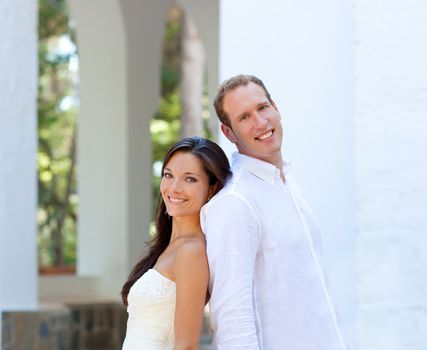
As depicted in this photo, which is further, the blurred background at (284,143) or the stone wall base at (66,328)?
the stone wall base at (66,328)

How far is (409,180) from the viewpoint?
388 centimetres

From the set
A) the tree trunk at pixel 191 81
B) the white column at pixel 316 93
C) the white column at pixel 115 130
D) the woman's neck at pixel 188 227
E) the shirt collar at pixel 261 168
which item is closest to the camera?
the shirt collar at pixel 261 168

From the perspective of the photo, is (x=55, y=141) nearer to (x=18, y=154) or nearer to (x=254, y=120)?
(x=18, y=154)

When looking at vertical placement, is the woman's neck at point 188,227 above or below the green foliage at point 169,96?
below

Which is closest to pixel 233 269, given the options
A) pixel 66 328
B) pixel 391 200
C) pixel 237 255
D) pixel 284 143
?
pixel 237 255

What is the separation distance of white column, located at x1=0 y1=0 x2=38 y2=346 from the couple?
2863 millimetres

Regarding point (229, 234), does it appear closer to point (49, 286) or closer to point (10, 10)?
point (10, 10)

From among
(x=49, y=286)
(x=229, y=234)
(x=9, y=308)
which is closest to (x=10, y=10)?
(x=9, y=308)

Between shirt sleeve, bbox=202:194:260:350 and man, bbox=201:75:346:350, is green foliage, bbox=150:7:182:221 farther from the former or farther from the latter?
shirt sleeve, bbox=202:194:260:350

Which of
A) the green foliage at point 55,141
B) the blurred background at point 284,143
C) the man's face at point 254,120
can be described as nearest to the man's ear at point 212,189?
the man's face at point 254,120

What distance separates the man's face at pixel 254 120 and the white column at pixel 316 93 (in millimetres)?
1475

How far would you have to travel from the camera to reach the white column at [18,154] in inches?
213

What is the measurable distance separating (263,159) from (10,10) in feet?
10.8

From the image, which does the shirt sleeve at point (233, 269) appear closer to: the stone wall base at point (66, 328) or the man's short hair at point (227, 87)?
the man's short hair at point (227, 87)
